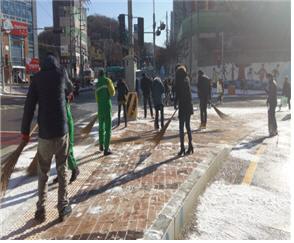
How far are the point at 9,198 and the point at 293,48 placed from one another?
192 inches

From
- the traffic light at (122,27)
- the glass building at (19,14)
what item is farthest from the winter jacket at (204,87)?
the glass building at (19,14)

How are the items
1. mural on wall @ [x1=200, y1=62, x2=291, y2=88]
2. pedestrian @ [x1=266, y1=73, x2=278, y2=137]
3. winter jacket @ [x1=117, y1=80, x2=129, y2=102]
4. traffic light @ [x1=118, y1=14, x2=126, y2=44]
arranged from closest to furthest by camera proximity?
pedestrian @ [x1=266, y1=73, x2=278, y2=137], winter jacket @ [x1=117, y1=80, x2=129, y2=102], traffic light @ [x1=118, y1=14, x2=126, y2=44], mural on wall @ [x1=200, y1=62, x2=291, y2=88]

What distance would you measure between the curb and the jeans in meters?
1.15

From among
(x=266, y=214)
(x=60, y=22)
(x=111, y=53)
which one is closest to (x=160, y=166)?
(x=266, y=214)

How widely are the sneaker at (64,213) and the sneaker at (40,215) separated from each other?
0.19 meters

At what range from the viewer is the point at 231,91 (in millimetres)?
35125

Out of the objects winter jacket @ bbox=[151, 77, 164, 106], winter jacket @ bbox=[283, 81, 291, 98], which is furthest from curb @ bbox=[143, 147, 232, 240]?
winter jacket @ bbox=[283, 81, 291, 98]

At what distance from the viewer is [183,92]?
8.47 metres

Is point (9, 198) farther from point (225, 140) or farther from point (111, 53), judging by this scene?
point (111, 53)

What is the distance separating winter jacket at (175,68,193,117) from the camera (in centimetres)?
845

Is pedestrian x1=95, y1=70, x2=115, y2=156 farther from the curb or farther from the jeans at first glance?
the jeans

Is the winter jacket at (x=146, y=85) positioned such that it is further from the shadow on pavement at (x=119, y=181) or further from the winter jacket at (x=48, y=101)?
the winter jacket at (x=48, y=101)

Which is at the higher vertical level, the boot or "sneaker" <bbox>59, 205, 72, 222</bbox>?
the boot

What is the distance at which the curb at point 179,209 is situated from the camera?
4344 millimetres
